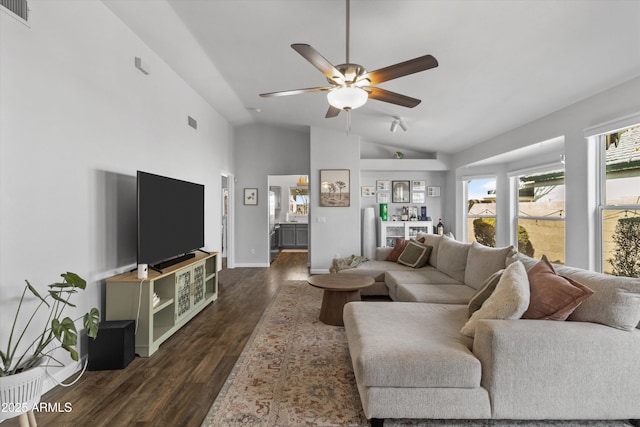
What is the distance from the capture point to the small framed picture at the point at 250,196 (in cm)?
688

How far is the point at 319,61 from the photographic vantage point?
212 cm

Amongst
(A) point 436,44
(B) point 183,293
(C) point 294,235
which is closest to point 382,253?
(B) point 183,293

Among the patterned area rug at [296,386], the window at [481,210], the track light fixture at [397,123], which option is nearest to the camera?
the patterned area rug at [296,386]

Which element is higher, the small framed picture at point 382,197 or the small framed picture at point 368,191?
the small framed picture at point 368,191

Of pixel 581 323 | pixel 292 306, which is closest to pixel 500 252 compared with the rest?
pixel 581 323

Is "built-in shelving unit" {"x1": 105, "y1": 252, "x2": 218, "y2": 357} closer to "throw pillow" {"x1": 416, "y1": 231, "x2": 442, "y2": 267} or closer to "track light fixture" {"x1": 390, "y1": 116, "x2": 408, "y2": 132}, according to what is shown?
"throw pillow" {"x1": 416, "y1": 231, "x2": 442, "y2": 267}

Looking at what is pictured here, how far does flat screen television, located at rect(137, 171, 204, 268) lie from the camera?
2.85 m

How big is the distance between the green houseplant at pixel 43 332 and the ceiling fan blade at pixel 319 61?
77.5 inches

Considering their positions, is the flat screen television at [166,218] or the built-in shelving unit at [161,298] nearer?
the built-in shelving unit at [161,298]

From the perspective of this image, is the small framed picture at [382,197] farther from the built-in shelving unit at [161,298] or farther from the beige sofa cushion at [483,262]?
the built-in shelving unit at [161,298]

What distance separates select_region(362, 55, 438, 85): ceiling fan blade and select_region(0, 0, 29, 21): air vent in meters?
2.26

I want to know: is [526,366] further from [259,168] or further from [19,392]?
[259,168]

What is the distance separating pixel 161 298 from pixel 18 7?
97.9 inches

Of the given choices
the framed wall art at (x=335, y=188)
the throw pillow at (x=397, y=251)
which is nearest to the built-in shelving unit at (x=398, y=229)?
the framed wall art at (x=335, y=188)
